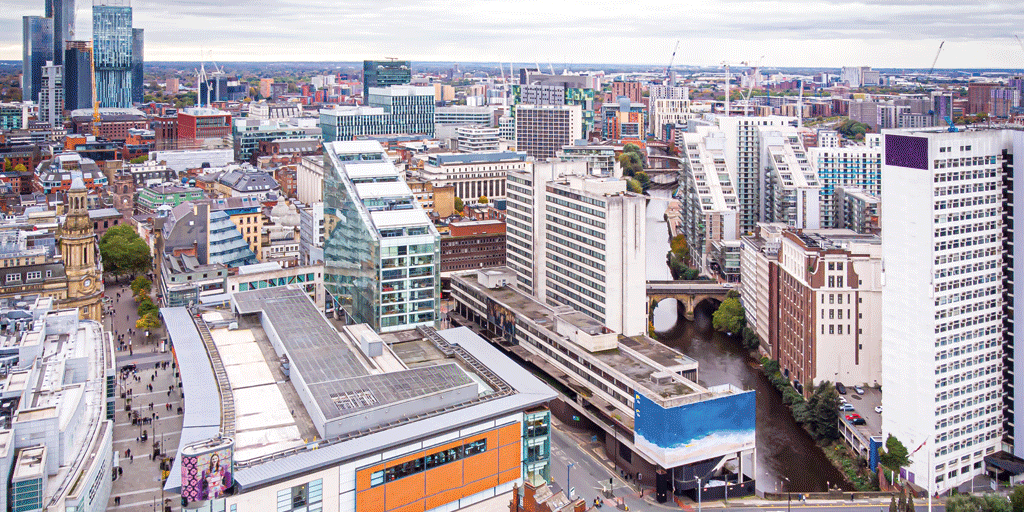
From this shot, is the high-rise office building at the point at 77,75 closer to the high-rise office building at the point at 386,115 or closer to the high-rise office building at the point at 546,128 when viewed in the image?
the high-rise office building at the point at 386,115

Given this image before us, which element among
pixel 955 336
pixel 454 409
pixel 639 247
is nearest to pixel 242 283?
pixel 639 247

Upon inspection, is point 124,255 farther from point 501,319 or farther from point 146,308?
point 501,319

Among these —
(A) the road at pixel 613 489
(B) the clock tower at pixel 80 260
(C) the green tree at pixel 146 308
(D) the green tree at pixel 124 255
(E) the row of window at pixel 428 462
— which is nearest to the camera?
(E) the row of window at pixel 428 462

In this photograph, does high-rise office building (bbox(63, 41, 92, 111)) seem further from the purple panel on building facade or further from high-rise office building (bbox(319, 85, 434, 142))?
the purple panel on building facade

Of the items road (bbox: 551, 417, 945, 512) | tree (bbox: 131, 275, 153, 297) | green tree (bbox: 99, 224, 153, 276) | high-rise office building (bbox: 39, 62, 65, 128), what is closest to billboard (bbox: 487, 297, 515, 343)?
road (bbox: 551, 417, 945, 512)

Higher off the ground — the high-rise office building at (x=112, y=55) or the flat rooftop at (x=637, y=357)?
the high-rise office building at (x=112, y=55)

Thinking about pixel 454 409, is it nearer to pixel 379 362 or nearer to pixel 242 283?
pixel 379 362

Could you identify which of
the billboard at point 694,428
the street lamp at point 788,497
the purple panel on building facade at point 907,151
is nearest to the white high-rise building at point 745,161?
the purple panel on building facade at point 907,151

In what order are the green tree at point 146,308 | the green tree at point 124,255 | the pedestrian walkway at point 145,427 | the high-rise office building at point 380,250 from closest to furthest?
the pedestrian walkway at point 145,427
the high-rise office building at point 380,250
the green tree at point 146,308
the green tree at point 124,255
